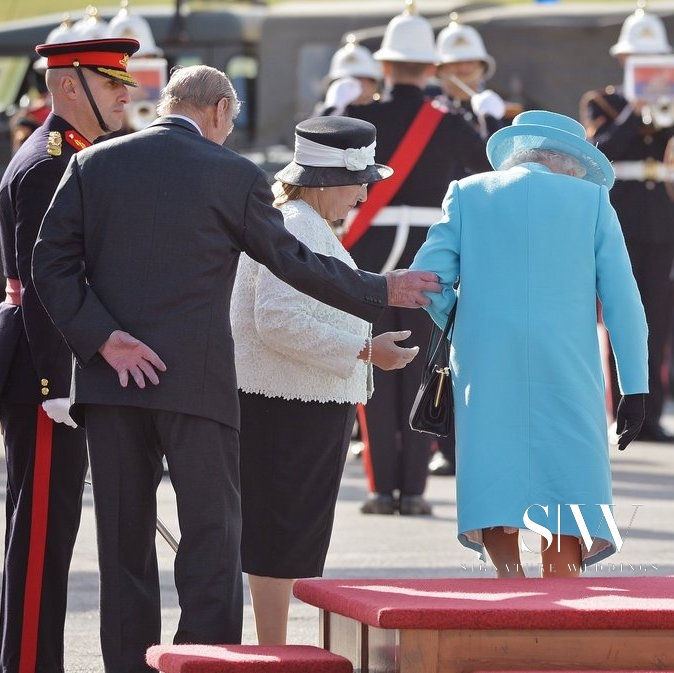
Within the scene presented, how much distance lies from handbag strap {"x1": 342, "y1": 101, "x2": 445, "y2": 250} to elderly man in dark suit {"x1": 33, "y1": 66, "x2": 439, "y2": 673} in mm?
3543

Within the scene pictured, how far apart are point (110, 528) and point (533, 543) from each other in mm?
3245

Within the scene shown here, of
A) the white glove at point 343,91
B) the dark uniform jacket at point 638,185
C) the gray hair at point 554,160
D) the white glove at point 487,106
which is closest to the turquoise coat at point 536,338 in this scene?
the gray hair at point 554,160

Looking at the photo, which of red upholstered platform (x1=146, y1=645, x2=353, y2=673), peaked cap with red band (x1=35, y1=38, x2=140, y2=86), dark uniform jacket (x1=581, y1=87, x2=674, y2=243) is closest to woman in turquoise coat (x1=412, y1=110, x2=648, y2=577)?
red upholstered platform (x1=146, y1=645, x2=353, y2=673)

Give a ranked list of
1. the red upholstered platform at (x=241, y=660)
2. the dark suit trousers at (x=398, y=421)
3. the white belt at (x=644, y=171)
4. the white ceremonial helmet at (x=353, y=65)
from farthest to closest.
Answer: the white ceremonial helmet at (x=353, y=65)
the white belt at (x=644, y=171)
the dark suit trousers at (x=398, y=421)
the red upholstered platform at (x=241, y=660)

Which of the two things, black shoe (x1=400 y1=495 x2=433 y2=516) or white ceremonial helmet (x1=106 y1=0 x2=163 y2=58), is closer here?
black shoe (x1=400 y1=495 x2=433 y2=516)

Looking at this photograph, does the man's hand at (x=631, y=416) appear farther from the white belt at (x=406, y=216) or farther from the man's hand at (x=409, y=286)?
the white belt at (x=406, y=216)

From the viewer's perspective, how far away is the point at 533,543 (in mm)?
7570

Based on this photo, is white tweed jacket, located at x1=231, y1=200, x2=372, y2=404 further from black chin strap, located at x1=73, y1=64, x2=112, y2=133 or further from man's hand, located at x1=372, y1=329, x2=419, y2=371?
black chin strap, located at x1=73, y1=64, x2=112, y2=133

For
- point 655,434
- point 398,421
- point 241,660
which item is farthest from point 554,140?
point 655,434

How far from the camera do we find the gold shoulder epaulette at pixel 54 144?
507cm

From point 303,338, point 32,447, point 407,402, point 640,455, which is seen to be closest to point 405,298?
point 303,338

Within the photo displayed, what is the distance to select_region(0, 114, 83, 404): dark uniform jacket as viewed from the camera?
4973mm

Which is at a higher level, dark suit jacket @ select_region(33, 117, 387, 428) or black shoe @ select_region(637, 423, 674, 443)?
dark suit jacket @ select_region(33, 117, 387, 428)

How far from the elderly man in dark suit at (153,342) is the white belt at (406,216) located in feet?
Result: 12.6
